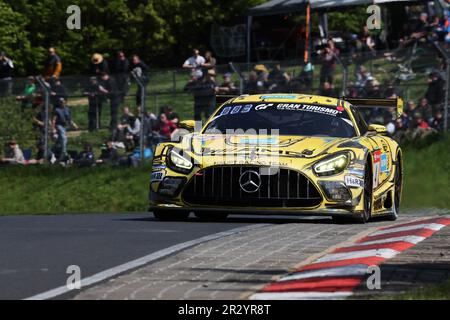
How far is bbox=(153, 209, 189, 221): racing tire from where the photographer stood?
15484mm

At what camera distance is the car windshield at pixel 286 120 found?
15766mm

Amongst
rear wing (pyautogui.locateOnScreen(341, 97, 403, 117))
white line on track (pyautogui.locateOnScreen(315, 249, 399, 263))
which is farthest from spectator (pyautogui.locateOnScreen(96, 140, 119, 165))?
white line on track (pyautogui.locateOnScreen(315, 249, 399, 263))

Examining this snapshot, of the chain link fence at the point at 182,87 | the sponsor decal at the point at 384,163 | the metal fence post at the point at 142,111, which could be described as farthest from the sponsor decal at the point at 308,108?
the metal fence post at the point at 142,111

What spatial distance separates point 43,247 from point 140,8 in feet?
109

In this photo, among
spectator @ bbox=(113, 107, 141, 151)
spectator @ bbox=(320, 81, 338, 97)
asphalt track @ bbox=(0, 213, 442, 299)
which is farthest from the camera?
spectator @ bbox=(113, 107, 141, 151)

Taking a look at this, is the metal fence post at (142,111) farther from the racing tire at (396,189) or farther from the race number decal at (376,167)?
the race number decal at (376,167)

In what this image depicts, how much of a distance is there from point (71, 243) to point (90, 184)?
13.6 m

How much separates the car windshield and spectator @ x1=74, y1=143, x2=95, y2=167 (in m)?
9.87

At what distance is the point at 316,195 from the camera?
583 inches

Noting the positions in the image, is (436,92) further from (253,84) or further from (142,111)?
(142,111)

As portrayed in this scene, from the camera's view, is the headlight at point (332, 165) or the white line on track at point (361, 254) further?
the headlight at point (332, 165)

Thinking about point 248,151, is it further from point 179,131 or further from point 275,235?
point 179,131

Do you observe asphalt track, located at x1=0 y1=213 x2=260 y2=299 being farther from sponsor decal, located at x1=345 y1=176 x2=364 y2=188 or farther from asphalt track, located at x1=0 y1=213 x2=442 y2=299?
sponsor decal, located at x1=345 y1=176 x2=364 y2=188

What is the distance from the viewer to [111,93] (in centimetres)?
2605
